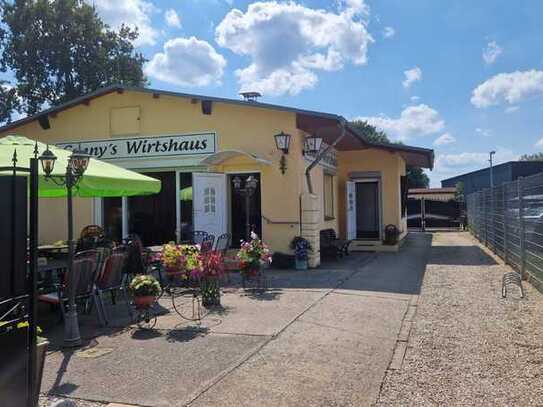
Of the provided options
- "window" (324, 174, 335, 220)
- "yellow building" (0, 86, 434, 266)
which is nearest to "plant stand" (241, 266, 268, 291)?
"yellow building" (0, 86, 434, 266)

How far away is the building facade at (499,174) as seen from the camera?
4562 centimetres

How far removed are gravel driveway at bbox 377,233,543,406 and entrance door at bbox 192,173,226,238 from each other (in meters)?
5.14

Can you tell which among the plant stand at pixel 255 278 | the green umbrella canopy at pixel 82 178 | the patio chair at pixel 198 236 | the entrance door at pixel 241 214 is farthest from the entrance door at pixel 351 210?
the green umbrella canopy at pixel 82 178

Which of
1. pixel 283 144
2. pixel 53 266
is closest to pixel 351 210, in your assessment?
pixel 283 144

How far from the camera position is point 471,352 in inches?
195

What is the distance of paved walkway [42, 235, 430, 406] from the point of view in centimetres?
399

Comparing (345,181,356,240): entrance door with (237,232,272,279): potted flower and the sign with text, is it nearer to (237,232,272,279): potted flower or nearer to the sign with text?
the sign with text

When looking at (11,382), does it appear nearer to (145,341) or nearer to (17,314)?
(17,314)

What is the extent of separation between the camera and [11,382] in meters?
2.92

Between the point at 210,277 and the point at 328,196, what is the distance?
8334mm

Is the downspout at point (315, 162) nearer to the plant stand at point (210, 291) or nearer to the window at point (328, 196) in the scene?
the window at point (328, 196)

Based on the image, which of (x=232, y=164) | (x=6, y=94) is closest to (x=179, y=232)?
(x=232, y=164)

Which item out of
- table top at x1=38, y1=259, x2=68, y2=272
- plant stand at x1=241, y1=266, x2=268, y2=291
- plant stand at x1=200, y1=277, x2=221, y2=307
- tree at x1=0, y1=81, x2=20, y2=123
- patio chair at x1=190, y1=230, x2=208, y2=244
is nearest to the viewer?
table top at x1=38, y1=259, x2=68, y2=272

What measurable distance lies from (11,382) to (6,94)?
28169 mm
